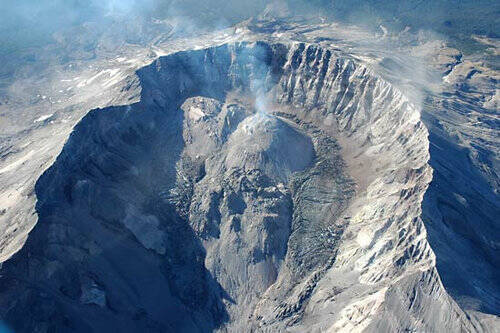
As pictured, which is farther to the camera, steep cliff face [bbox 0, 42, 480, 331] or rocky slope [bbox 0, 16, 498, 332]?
steep cliff face [bbox 0, 42, 480, 331]

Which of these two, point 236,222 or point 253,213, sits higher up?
point 253,213

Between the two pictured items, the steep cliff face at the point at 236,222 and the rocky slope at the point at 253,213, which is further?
the steep cliff face at the point at 236,222

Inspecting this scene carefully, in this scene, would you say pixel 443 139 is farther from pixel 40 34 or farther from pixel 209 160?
pixel 40 34

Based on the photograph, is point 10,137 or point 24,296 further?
point 10,137

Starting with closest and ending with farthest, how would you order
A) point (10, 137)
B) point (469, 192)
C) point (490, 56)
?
1. point (469, 192)
2. point (10, 137)
3. point (490, 56)

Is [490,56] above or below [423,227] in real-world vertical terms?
below

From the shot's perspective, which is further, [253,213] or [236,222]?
[253,213]

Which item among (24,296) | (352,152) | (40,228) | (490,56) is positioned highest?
(40,228)

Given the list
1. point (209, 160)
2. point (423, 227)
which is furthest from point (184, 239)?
point (423, 227)
